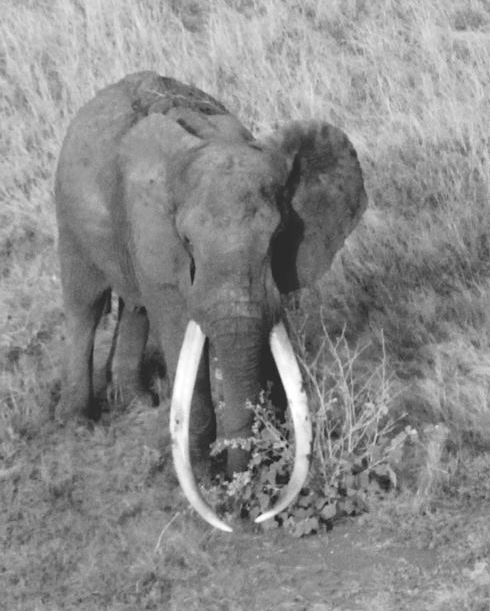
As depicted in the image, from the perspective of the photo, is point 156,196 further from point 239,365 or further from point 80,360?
point 80,360

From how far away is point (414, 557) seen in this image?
5660 mm

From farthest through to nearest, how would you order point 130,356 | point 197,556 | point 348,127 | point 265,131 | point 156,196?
point 265,131 → point 348,127 → point 130,356 → point 156,196 → point 197,556

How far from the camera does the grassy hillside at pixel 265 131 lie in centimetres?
654

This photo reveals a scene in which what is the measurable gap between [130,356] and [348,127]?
9.18ft

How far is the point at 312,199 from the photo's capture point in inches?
242

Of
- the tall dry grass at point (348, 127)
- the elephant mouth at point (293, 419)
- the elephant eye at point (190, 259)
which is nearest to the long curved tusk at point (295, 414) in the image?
the elephant mouth at point (293, 419)

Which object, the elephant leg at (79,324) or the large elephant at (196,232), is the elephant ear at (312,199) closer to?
the large elephant at (196,232)

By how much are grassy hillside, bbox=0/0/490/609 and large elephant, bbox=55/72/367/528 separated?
51 centimetres

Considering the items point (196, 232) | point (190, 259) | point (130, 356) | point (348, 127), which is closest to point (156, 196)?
point (190, 259)

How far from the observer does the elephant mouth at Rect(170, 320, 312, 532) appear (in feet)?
18.2

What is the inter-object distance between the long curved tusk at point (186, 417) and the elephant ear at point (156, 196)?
0.29m

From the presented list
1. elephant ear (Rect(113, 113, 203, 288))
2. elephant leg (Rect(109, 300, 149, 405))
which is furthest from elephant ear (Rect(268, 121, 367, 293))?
elephant leg (Rect(109, 300, 149, 405))

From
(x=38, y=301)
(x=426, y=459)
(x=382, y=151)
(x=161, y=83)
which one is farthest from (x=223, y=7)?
(x=426, y=459)

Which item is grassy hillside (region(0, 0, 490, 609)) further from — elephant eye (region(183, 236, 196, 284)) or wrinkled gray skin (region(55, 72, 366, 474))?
elephant eye (region(183, 236, 196, 284))
